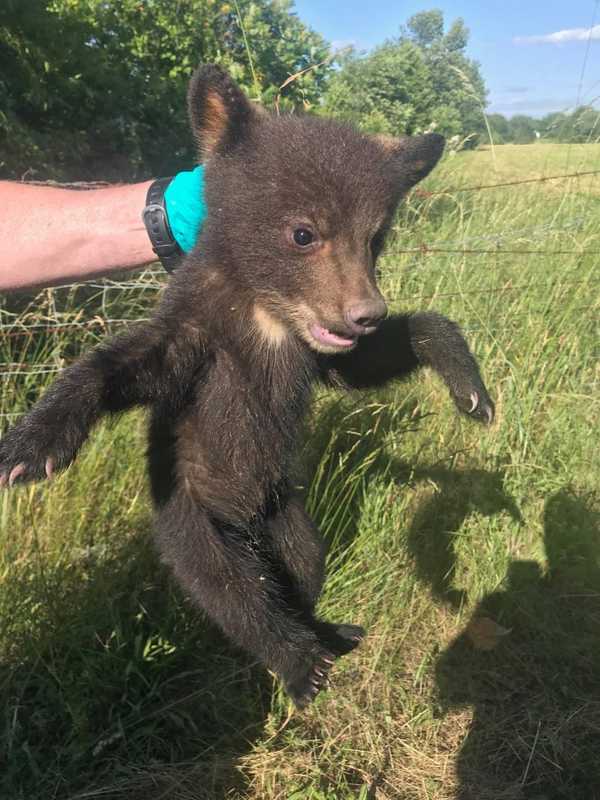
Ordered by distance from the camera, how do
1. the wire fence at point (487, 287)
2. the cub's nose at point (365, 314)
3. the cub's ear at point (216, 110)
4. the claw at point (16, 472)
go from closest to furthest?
the claw at point (16, 472) < the cub's nose at point (365, 314) < the cub's ear at point (216, 110) < the wire fence at point (487, 287)

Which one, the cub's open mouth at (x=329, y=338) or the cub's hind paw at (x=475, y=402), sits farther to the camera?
the cub's hind paw at (x=475, y=402)

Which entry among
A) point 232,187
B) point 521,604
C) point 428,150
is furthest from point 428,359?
point 521,604

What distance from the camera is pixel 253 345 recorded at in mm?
2395

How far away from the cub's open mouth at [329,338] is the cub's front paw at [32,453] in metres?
0.87

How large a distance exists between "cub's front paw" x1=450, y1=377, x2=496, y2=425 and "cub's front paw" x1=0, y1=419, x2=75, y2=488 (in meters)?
1.48

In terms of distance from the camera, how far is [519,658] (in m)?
3.33

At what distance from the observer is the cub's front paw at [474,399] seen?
259cm

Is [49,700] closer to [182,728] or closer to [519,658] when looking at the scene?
[182,728]

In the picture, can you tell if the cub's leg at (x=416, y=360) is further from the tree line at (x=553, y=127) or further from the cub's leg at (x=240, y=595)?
the tree line at (x=553, y=127)

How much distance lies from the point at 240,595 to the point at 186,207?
1.48 m

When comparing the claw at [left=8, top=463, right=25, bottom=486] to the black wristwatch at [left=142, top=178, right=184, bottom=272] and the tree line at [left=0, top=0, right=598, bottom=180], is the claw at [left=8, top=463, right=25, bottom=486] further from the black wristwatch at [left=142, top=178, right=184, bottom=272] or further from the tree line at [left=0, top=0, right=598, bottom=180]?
the tree line at [left=0, top=0, right=598, bottom=180]

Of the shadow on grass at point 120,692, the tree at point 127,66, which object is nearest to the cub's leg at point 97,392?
the shadow on grass at point 120,692

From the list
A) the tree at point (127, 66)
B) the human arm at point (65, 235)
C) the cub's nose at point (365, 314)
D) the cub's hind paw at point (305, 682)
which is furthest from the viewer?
the tree at point (127, 66)

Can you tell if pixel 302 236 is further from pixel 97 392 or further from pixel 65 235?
pixel 65 235
